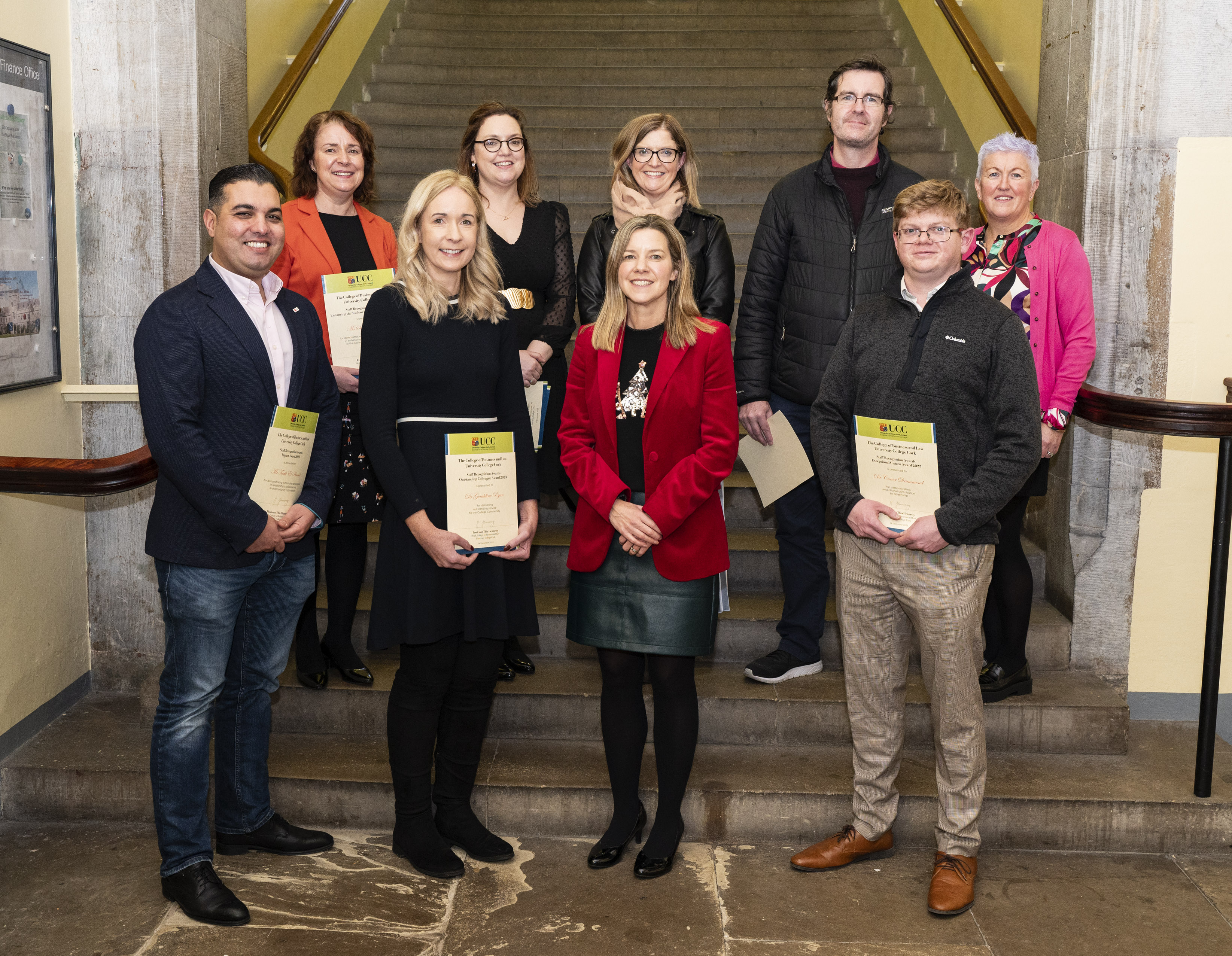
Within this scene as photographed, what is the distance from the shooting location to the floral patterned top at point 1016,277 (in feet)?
10.8

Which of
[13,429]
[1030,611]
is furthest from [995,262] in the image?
[13,429]

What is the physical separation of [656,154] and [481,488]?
1209 millimetres

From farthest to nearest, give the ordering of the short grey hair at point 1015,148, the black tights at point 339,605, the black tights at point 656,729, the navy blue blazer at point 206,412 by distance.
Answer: the black tights at point 339,605, the short grey hair at point 1015,148, the black tights at point 656,729, the navy blue blazer at point 206,412

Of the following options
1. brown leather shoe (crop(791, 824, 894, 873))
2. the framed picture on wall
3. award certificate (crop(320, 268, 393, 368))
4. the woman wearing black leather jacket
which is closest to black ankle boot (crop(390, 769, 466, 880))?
brown leather shoe (crop(791, 824, 894, 873))

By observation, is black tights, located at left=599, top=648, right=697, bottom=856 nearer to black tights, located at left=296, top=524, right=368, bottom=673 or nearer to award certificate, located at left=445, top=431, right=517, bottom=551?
award certificate, located at left=445, top=431, right=517, bottom=551

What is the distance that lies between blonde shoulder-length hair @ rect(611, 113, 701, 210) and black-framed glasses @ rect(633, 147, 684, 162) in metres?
0.02

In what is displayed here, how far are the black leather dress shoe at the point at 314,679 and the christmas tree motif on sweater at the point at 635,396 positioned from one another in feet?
4.76

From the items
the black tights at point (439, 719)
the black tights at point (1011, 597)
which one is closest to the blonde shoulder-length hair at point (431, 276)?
the black tights at point (439, 719)

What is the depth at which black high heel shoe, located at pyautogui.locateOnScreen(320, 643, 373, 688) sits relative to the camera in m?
3.60

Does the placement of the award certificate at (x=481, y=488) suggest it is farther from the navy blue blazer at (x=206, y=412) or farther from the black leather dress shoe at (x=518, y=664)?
the black leather dress shoe at (x=518, y=664)

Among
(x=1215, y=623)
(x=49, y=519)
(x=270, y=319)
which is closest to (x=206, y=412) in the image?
(x=270, y=319)

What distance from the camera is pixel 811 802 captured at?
3.20m

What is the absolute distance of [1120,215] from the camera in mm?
3723

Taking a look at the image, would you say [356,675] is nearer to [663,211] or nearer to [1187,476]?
[663,211]
